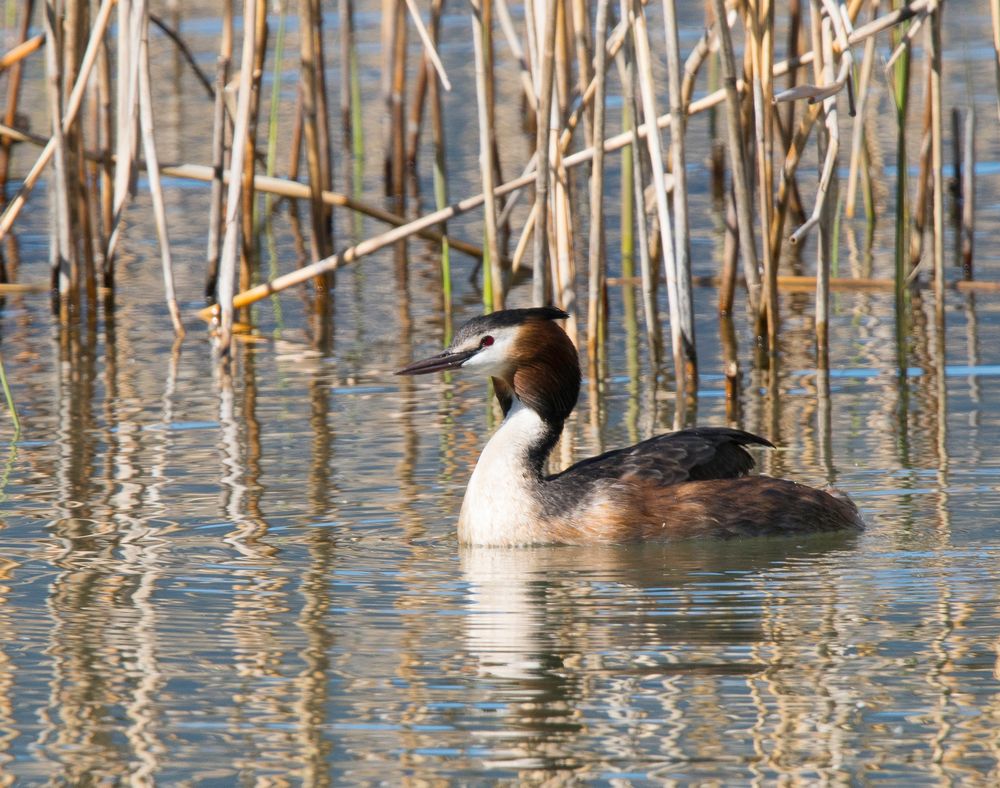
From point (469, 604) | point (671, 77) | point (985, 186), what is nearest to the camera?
point (469, 604)

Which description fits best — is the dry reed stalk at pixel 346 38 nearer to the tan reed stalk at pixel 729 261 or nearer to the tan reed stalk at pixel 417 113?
the tan reed stalk at pixel 417 113

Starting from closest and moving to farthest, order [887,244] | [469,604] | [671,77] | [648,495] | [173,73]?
1. [469,604]
2. [648,495]
3. [671,77]
4. [887,244]
5. [173,73]

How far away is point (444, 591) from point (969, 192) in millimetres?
5991

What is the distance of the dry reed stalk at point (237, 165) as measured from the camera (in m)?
8.74

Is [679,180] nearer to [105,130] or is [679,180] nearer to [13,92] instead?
[105,130]

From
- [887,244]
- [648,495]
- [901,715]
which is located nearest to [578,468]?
[648,495]

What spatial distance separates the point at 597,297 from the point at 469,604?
125 inches

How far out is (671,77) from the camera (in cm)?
785

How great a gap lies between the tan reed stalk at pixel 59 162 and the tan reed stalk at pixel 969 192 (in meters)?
4.86

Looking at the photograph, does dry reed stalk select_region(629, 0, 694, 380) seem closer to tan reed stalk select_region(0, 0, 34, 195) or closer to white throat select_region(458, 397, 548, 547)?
white throat select_region(458, 397, 548, 547)

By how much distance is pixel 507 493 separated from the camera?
21.3 feet

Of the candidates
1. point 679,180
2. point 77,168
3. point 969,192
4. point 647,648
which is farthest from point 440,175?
point 647,648

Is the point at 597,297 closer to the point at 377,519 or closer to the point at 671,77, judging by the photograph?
the point at 671,77

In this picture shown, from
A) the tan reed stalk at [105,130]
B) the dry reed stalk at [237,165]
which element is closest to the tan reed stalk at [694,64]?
the dry reed stalk at [237,165]
